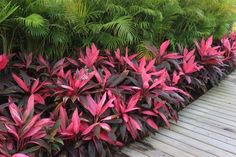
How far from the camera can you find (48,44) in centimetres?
364

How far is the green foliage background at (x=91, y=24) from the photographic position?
3137 millimetres

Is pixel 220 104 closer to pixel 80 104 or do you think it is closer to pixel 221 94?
pixel 221 94

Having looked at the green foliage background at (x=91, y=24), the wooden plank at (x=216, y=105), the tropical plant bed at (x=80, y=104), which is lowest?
the wooden plank at (x=216, y=105)

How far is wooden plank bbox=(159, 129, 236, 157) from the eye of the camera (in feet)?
10.3

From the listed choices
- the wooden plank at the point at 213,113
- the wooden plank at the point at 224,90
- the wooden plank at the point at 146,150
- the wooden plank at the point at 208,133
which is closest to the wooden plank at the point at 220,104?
the wooden plank at the point at 213,113

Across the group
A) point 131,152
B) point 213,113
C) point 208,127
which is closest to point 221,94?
point 213,113

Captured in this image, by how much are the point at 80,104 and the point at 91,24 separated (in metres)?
1.12

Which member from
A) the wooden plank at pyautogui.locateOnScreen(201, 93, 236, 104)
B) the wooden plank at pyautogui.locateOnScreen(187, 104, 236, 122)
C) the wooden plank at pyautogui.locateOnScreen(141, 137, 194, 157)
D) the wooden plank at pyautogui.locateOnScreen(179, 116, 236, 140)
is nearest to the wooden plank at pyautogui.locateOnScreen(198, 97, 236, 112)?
the wooden plank at pyautogui.locateOnScreen(201, 93, 236, 104)

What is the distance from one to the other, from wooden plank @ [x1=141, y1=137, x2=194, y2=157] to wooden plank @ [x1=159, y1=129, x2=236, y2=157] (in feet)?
0.65

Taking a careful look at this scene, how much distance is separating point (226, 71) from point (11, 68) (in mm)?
3839

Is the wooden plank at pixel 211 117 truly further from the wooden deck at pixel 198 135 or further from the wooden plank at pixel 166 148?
the wooden plank at pixel 166 148

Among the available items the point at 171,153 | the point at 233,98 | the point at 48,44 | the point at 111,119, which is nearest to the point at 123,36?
A: the point at 48,44

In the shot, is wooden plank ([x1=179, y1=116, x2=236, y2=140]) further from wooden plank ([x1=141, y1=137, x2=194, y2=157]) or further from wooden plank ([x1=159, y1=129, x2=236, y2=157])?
wooden plank ([x1=141, y1=137, x2=194, y2=157])

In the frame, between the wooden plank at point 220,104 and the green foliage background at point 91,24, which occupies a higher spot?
the green foliage background at point 91,24
